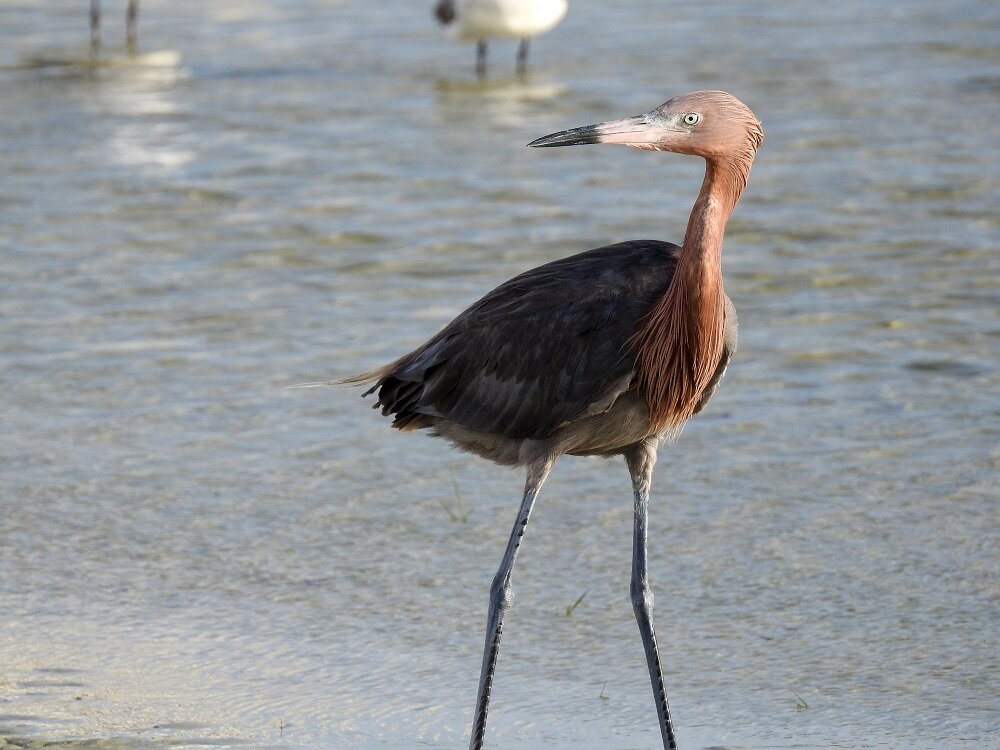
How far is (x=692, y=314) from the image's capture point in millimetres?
4586

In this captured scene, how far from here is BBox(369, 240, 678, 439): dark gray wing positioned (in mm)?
4719

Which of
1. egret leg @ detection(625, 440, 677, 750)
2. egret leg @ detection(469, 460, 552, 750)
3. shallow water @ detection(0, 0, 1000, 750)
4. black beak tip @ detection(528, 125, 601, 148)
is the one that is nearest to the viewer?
black beak tip @ detection(528, 125, 601, 148)

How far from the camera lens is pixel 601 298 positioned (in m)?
4.75

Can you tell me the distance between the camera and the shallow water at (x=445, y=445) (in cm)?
505

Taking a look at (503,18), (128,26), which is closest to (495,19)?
(503,18)

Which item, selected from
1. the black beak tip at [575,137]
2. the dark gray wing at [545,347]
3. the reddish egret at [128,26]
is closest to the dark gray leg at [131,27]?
the reddish egret at [128,26]

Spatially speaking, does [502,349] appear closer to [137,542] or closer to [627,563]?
[627,563]

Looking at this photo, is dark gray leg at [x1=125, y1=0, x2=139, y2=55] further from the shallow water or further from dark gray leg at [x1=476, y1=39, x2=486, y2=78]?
dark gray leg at [x1=476, y1=39, x2=486, y2=78]

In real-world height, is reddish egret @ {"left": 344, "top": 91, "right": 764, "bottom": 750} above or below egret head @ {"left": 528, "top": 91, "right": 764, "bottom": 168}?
below

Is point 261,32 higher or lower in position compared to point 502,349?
lower

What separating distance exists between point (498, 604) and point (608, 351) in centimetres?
79

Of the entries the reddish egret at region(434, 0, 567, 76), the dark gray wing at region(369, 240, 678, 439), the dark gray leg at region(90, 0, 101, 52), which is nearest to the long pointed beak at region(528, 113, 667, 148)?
the dark gray wing at region(369, 240, 678, 439)

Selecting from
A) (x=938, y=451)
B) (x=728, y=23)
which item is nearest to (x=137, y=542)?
(x=938, y=451)

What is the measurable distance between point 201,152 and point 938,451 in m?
6.92
